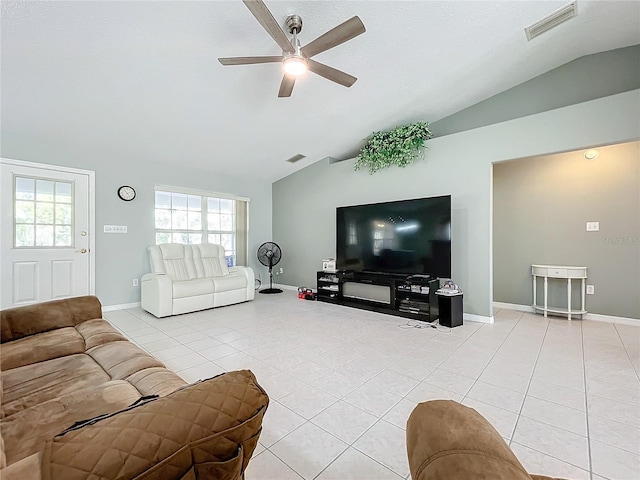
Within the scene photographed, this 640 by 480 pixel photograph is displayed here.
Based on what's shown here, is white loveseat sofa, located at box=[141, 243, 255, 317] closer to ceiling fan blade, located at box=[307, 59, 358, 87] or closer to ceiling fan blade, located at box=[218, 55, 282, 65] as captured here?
ceiling fan blade, located at box=[218, 55, 282, 65]

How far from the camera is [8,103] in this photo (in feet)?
9.93

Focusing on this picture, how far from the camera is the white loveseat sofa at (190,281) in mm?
3855

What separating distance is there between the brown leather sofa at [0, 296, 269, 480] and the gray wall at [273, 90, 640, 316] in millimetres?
3708

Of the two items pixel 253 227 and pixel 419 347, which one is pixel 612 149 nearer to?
pixel 419 347

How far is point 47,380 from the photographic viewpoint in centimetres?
130

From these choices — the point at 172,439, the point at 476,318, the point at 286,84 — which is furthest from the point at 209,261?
the point at 172,439

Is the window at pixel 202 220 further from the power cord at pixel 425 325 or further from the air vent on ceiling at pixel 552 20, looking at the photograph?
the air vent on ceiling at pixel 552 20

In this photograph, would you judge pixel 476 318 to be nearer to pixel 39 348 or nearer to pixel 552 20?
pixel 552 20

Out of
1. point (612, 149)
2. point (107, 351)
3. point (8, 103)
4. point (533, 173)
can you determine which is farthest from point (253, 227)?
point (612, 149)

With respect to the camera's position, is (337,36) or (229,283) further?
(229,283)

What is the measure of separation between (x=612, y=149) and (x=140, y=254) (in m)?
6.83

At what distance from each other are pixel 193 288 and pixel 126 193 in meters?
1.85

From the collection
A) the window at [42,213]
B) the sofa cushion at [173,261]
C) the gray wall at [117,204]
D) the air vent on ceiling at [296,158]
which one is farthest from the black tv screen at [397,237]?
the window at [42,213]

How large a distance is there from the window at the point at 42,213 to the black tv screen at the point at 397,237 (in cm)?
392
